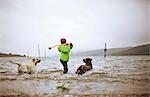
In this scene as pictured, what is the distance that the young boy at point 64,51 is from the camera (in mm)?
3693

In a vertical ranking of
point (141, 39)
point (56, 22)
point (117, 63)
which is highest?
point (56, 22)

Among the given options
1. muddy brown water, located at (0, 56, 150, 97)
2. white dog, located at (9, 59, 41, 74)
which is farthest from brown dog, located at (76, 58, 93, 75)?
white dog, located at (9, 59, 41, 74)

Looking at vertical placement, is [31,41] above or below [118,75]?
above

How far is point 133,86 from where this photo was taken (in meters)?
3.56

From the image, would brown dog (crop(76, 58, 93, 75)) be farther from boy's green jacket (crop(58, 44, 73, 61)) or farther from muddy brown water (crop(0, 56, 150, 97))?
boy's green jacket (crop(58, 44, 73, 61))

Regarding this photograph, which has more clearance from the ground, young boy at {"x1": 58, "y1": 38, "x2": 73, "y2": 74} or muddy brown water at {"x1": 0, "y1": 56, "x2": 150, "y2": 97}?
young boy at {"x1": 58, "y1": 38, "x2": 73, "y2": 74}

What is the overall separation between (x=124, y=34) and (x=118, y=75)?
50cm

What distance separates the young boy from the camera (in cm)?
369

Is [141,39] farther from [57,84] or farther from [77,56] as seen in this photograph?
[57,84]

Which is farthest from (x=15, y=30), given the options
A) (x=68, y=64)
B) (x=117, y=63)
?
(x=117, y=63)

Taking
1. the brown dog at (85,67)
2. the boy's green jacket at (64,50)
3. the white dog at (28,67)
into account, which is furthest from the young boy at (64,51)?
the white dog at (28,67)

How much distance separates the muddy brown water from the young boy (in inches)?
2.0

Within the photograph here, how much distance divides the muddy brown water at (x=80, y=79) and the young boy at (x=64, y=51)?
0.16 feet

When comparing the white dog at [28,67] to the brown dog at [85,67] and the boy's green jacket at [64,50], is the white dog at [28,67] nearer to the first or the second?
the boy's green jacket at [64,50]
